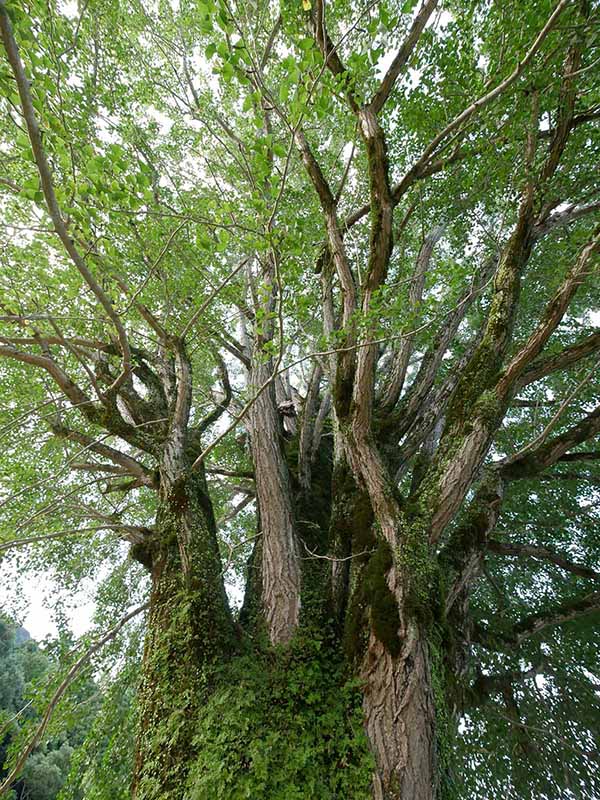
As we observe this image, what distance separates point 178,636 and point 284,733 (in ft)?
3.13

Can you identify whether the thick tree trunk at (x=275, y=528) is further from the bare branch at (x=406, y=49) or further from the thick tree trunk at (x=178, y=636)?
the bare branch at (x=406, y=49)

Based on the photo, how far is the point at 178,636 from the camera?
9.18 ft

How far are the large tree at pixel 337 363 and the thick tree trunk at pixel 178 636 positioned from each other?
2 centimetres

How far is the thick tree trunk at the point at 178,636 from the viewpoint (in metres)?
2.36

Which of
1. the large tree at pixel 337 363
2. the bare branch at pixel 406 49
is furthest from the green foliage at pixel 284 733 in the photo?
the bare branch at pixel 406 49

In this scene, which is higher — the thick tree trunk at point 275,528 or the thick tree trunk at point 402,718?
the thick tree trunk at point 275,528

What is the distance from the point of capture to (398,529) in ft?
9.62

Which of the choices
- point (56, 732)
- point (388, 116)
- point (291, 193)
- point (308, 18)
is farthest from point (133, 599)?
point (388, 116)

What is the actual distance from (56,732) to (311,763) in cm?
276

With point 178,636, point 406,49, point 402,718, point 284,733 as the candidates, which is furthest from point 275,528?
point 406,49

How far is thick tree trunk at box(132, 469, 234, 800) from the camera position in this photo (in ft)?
7.73

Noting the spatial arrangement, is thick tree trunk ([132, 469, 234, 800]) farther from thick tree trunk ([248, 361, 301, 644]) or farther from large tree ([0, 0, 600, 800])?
thick tree trunk ([248, 361, 301, 644])

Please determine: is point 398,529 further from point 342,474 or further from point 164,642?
point 164,642

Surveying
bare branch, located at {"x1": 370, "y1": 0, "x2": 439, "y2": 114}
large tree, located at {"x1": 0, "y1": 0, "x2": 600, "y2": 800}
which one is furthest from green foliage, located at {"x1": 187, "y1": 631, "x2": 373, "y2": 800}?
bare branch, located at {"x1": 370, "y1": 0, "x2": 439, "y2": 114}
